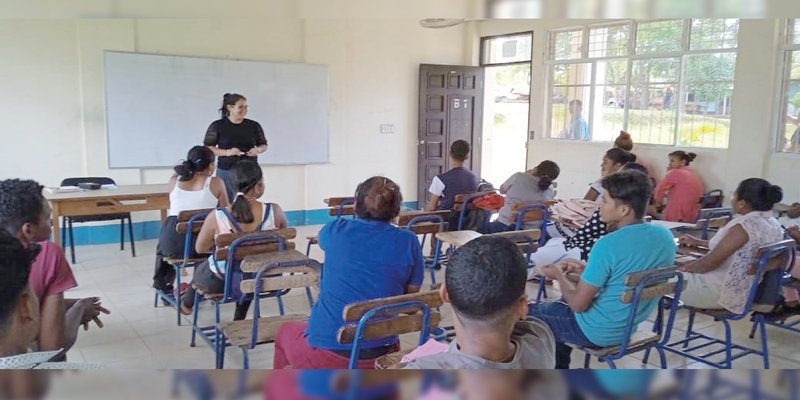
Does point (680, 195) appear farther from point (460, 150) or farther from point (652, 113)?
point (460, 150)

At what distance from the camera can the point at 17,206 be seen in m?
1.83

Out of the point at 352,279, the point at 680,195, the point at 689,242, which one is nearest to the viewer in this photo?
the point at 352,279

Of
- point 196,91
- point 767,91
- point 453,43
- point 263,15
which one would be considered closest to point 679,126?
point 767,91

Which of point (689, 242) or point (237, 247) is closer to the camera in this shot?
point (237, 247)

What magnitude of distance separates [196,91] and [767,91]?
5.68 meters

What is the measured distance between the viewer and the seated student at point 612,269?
94.3 inches

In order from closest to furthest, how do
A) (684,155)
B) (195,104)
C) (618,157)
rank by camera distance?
(618,157) < (684,155) < (195,104)

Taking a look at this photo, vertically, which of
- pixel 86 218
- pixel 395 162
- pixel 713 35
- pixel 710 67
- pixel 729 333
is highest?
pixel 713 35

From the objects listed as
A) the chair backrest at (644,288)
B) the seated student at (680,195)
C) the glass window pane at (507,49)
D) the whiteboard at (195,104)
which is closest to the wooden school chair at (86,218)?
the whiteboard at (195,104)

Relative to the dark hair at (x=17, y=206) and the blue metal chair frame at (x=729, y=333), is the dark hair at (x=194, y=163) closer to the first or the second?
the dark hair at (x=17, y=206)

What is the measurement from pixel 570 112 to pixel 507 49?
52.8 inches

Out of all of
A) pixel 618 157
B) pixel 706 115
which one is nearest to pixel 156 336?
pixel 618 157

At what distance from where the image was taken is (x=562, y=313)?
263 centimetres

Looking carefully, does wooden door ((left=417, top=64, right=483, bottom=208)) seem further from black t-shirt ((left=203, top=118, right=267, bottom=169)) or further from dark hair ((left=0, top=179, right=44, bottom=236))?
dark hair ((left=0, top=179, right=44, bottom=236))
